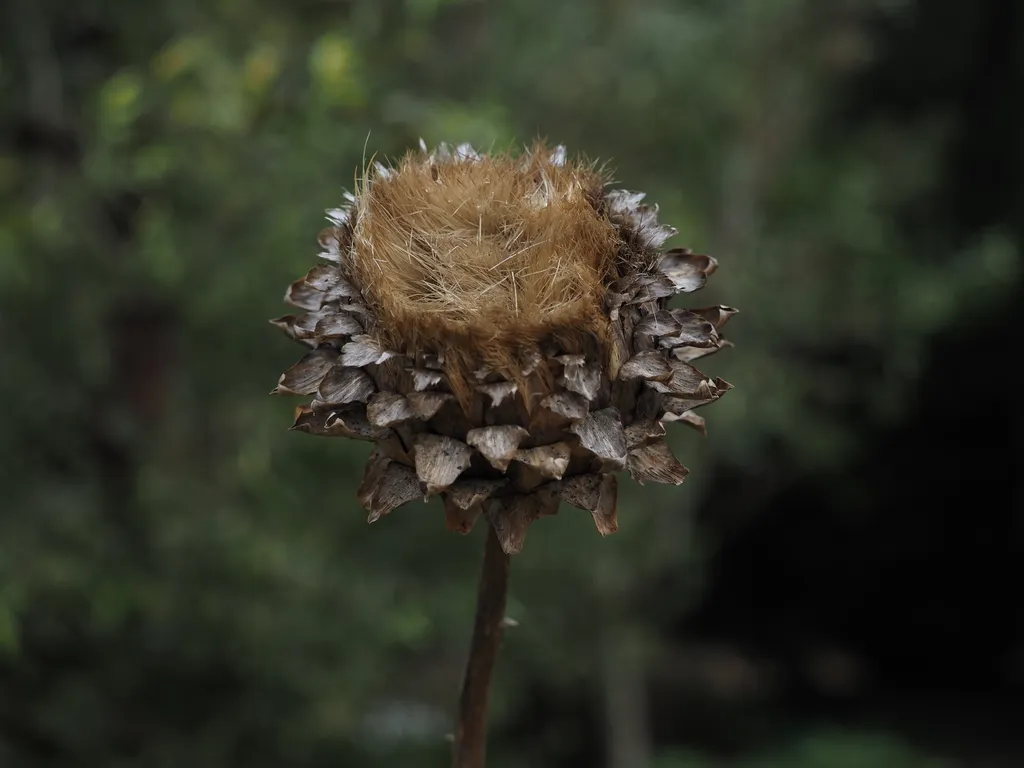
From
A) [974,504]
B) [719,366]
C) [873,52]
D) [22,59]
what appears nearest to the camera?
[22,59]

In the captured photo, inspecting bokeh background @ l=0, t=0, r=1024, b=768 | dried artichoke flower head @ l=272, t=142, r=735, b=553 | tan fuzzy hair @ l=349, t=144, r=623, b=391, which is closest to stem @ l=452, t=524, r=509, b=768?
dried artichoke flower head @ l=272, t=142, r=735, b=553

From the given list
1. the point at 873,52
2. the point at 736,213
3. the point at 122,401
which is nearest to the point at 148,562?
the point at 122,401

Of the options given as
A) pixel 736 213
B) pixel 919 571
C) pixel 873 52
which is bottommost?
pixel 919 571

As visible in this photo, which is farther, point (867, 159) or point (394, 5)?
point (867, 159)

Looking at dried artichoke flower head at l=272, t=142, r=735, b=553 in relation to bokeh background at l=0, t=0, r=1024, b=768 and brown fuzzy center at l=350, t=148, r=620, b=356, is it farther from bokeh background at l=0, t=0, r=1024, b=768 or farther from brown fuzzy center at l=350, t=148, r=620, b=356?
bokeh background at l=0, t=0, r=1024, b=768

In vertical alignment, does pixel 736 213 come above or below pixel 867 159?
below

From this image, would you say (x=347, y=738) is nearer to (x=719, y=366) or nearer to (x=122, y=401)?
(x=122, y=401)

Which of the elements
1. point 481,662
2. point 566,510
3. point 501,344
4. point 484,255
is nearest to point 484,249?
point 484,255

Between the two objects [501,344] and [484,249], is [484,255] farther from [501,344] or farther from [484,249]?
[501,344]
